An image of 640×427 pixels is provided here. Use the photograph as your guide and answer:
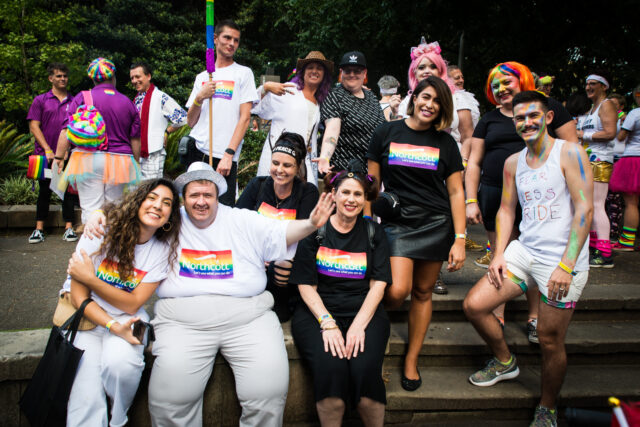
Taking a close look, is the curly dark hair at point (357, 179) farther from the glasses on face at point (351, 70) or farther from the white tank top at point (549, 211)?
the glasses on face at point (351, 70)

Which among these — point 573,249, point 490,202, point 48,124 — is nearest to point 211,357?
point 573,249

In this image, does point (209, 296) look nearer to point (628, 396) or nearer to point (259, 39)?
point (628, 396)

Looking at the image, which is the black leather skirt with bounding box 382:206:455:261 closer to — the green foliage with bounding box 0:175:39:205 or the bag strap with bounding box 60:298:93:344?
the bag strap with bounding box 60:298:93:344

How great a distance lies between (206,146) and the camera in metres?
4.05

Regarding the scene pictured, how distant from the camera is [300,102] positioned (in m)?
3.86

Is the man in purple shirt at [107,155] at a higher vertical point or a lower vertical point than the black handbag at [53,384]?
higher

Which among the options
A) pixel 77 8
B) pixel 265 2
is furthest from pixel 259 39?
pixel 77 8

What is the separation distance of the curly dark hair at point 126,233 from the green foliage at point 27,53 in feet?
28.3

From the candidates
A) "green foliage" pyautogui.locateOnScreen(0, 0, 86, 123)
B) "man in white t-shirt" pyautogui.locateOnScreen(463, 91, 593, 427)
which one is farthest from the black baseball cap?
"green foliage" pyautogui.locateOnScreen(0, 0, 86, 123)

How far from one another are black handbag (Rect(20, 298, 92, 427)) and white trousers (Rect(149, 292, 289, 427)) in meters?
0.41

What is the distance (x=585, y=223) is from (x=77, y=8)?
1369cm

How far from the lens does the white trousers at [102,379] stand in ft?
7.84

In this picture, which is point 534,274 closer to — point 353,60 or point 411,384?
point 411,384

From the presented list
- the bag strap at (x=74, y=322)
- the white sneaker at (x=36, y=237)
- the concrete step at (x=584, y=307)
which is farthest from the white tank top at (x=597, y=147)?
the white sneaker at (x=36, y=237)
